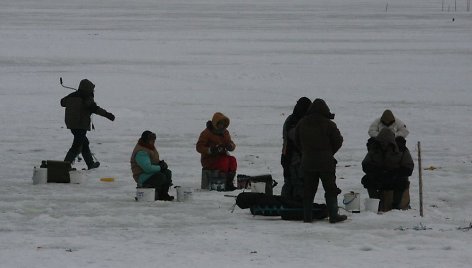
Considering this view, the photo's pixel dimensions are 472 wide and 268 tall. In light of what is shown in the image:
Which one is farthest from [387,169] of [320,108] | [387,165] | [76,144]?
[76,144]

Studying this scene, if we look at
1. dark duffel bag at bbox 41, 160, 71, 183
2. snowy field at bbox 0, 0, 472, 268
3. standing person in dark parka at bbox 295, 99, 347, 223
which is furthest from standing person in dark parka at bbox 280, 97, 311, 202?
dark duffel bag at bbox 41, 160, 71, 183

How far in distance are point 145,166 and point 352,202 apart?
8.38 feet

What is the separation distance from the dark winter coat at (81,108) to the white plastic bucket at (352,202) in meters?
4.74

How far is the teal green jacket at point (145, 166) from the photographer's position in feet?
42.7

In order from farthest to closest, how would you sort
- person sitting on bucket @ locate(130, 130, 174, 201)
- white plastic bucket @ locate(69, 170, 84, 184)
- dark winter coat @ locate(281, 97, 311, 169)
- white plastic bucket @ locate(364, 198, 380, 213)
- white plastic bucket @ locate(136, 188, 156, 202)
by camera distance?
white plastic bucket @ locate(69, 170, 84, 184)
person sitting on bucket @ locate(130, 130, 174, 201)
white plastic bucket @ locate(136, 188, 156, 202)
dark winter coat @ locate(281, 97, 311, 169)
white plastic bucket @ locate(364, 198, 380, 213)

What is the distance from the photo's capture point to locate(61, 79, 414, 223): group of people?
11.3m

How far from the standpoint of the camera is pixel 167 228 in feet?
35.9

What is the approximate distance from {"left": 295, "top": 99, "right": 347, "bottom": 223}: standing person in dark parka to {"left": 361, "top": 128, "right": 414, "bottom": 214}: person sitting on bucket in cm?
111

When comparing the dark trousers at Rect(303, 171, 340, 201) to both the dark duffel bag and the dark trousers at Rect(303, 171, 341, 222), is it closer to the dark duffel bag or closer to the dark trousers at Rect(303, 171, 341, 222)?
the dark trousers at Rect(303, 171, 341, 222)

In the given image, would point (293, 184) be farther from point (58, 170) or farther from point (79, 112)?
point (79, 112)

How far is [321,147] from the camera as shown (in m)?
11.3

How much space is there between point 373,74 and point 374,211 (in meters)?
20.0

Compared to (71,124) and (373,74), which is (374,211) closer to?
(71,124)

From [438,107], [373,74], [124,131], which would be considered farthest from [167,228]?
[373,74]
